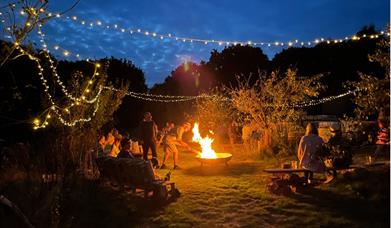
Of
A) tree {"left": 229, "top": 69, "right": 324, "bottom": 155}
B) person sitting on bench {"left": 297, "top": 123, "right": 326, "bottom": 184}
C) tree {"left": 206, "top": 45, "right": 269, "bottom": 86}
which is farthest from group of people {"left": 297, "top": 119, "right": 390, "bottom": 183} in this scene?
tree {"left": 206, "top": 45, "right": 269, "bottom": 86}

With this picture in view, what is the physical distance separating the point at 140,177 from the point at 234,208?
2.07 m

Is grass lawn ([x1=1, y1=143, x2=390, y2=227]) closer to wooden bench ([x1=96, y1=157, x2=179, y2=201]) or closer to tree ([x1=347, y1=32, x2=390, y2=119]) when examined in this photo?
wooden bench ([x1=96, y1=157, x2=179, y2=201])

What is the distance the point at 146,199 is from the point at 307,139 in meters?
3.90

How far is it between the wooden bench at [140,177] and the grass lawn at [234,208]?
0.76ft

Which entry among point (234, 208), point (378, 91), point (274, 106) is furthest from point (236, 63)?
point (234, 208)

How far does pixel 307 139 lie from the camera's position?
898 cm

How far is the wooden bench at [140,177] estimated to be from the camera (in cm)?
810

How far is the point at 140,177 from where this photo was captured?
8172 mm

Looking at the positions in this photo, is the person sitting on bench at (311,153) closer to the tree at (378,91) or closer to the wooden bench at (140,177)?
the tree at (378,91)

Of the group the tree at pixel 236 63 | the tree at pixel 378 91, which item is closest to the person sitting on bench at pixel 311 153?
the tree at pixel 378 91

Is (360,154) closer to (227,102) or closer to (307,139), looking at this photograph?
(307,139)

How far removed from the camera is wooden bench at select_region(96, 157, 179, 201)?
8102 mm

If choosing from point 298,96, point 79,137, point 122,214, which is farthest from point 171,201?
point 298,96

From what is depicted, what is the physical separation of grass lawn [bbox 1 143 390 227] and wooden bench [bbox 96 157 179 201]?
230 mm
